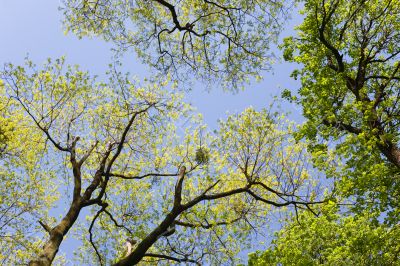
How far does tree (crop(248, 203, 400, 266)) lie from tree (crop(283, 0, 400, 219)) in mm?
915

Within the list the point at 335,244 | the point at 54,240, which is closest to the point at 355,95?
the point at 335,244

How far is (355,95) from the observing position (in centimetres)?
1393

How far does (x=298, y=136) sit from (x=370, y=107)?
3.31 m

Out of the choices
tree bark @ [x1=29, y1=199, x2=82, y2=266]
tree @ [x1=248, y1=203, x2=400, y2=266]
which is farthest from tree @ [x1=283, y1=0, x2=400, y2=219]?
tree bark @ [x1=29, y1=199, x2=82, y2=266]

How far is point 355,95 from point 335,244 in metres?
5.67

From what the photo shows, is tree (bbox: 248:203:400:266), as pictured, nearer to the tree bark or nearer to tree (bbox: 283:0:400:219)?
tree (bbox: 283:0:400:219)

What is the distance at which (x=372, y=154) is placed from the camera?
11.7 m

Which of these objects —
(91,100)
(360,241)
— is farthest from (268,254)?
(91,100)

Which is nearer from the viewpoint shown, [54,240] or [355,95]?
[54,240]

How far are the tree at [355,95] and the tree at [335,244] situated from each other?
915 mm

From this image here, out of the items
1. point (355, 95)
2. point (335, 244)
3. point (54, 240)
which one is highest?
point (355, 95)

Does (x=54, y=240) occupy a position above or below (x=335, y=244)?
below

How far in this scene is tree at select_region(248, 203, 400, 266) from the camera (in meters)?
11.1

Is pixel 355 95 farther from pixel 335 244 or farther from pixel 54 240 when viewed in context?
pixel 54 240
